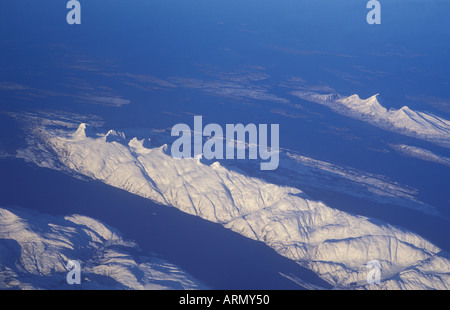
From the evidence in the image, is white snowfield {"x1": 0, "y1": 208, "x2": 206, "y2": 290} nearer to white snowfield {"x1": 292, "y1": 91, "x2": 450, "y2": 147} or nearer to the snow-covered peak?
the snow-covered peak

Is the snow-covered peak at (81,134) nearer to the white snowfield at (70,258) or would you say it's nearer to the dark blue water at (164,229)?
the dark blue water at (164,229)

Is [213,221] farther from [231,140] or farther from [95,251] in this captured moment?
[231,140]

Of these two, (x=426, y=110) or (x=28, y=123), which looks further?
(x=426, y=110)

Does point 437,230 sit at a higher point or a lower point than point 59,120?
lower

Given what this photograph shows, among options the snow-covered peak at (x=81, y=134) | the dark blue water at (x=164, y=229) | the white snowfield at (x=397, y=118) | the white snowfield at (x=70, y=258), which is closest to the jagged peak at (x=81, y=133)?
the snow-covered peak at (x=81, y=134)

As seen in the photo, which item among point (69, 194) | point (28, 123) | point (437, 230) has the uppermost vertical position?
point (28, 123)

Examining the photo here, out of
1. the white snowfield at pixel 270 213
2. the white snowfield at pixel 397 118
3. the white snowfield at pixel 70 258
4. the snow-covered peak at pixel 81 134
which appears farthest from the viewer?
the white snowfield at pixel 397 118

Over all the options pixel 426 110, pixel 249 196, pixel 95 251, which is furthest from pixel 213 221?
pixel 426 110
